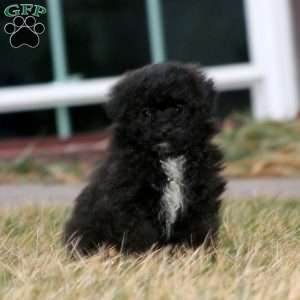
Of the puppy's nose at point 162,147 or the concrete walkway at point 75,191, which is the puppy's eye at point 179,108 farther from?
the concrete walkway at point 75,191

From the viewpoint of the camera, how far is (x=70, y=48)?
11.2 m

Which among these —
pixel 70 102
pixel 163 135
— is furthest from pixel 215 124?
pixel 70 102

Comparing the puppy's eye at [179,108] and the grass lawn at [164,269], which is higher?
the puppy's eye at [179,108]

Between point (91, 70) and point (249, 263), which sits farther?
point (91, 70)

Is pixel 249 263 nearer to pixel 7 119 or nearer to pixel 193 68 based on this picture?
pixel 193 68

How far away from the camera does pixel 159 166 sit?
4.82m

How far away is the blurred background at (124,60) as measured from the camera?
10.9 m

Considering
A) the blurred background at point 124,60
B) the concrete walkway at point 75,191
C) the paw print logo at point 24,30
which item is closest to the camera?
the paw print logo at point 24,30

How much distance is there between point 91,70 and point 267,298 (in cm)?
752

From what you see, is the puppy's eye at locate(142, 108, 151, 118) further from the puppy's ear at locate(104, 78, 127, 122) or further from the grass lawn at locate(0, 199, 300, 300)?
the grass lawn at locate(0, 199, 300, 300)

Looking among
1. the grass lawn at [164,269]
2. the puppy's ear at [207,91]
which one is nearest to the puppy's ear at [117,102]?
the puppy's ear at [207,91]

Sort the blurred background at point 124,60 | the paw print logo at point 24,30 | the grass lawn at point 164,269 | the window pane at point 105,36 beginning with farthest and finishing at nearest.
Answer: the window pane at point 105,36 < the blurred background at point 124,60 < the paw print logo at point 24,30 < the grass lawn at point 164,269

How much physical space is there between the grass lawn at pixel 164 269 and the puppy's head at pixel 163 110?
622 millimetres

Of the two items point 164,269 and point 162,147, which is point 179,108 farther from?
point 164,269
